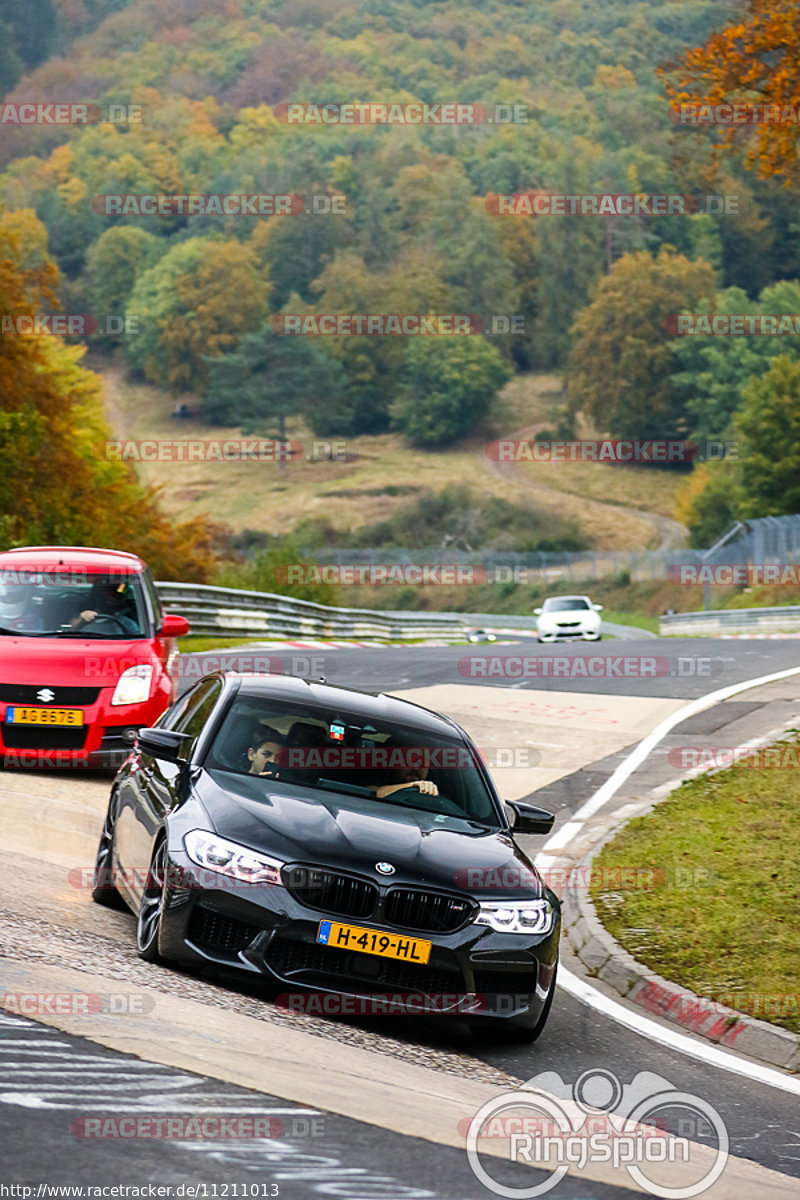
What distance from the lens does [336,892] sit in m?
6.70

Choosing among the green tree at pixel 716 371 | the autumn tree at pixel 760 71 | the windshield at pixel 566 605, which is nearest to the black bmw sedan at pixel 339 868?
the autumn tree at pixel 760 71

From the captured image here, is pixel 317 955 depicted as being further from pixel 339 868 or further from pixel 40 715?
pixel 40 715

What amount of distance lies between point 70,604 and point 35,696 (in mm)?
1326

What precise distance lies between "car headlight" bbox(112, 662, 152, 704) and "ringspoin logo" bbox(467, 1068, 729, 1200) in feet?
A: 21.7

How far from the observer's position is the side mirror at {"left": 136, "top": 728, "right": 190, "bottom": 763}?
25.7 ft

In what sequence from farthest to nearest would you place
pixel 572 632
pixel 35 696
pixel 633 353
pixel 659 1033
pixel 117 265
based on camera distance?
pixel 117 265, pixel 633 353, pixel 572 632, pixel 35 696, pixel 659 1033

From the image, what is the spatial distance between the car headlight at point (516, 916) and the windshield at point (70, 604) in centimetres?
668

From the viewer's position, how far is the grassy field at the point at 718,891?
27.2 ft

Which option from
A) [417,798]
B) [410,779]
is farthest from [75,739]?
[417,798]

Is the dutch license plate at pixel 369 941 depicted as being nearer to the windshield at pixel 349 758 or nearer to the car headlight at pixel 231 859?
the car headlight at pixel 231 859

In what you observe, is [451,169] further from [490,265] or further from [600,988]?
[600,988]

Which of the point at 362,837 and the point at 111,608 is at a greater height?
the point at 362,837

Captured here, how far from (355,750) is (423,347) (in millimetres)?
145792

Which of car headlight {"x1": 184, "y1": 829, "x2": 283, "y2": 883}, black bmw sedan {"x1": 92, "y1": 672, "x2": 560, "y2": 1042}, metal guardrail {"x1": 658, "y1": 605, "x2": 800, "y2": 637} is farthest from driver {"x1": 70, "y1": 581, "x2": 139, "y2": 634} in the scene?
metal guardrail {"x1": 658, "y1": 605, "x2": 800, "y2": 637}
